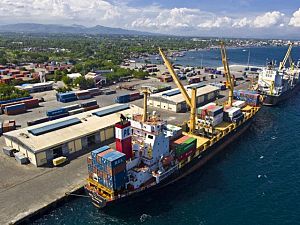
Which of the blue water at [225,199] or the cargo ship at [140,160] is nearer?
the cargo ship at [140,160]

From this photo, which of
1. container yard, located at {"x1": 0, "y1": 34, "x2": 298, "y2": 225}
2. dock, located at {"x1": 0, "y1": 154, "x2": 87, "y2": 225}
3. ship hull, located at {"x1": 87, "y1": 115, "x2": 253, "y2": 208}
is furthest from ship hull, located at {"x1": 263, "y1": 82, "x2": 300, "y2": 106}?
dock, located at {"x1": 0, "y1": 154, "x2": 87, "y2": 225}

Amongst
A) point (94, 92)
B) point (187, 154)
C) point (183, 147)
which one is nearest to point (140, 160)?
point (183, 147)

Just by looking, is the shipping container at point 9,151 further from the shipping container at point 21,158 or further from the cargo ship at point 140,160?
the cargo ship at point 140,160

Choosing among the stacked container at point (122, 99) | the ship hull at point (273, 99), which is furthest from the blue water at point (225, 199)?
the stacked container at point (122, 99)

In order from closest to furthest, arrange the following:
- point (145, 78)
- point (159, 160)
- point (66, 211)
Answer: point (66, 211)
point (159, 160)
point (145, 78)

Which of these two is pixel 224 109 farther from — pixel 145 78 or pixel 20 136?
pixel 145 78

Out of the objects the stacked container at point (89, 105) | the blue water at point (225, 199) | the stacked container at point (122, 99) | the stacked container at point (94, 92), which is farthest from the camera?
the stacked container at point (94, 92)

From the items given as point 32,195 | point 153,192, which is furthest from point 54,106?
point 153,192

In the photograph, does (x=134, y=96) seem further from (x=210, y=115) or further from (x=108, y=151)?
(x=108, y=151)
